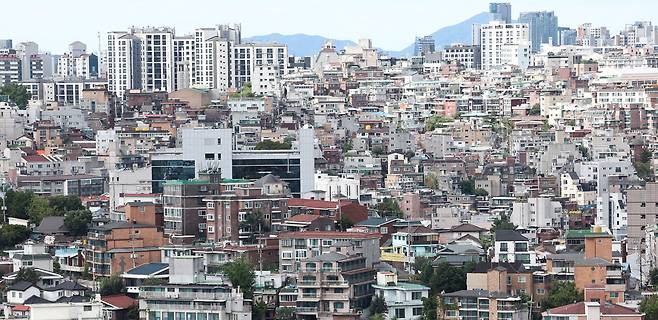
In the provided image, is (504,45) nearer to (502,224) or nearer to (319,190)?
(319,190)

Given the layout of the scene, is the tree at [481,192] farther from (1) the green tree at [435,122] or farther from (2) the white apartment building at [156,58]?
(2) the white apartment building at [156,58]

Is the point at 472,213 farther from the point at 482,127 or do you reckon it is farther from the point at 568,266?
the point at 482,127

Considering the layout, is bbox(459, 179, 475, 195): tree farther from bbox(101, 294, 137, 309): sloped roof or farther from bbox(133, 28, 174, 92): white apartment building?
bbox(133, 28, 174, 92): white apartment building

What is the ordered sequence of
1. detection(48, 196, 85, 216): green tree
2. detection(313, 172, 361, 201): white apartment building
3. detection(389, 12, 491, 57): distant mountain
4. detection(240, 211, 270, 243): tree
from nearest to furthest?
detection(240, 211, 270, 243): tree < detection(48, 196, 85, 216): green tree < detection(313, 172, 361, 201): white apartment building < detection(389, 12, 491, 57): distant mountain

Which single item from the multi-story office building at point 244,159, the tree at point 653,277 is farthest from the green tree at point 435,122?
the tree at point 653,277

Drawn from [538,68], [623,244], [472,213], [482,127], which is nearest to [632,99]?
[482,127]

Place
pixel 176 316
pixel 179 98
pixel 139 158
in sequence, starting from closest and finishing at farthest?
pixel 176 316 → pixel 139 158 → pixel 179 98

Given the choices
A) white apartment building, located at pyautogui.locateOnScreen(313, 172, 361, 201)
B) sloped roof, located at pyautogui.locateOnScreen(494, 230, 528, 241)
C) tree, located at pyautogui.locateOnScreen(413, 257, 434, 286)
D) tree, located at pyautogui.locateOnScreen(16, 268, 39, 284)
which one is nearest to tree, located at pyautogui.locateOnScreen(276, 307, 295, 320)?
tree, located at pyautogui.locateOnScreen(413, 257, 434, 286)

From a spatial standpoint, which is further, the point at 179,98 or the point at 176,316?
the point at 179,98
